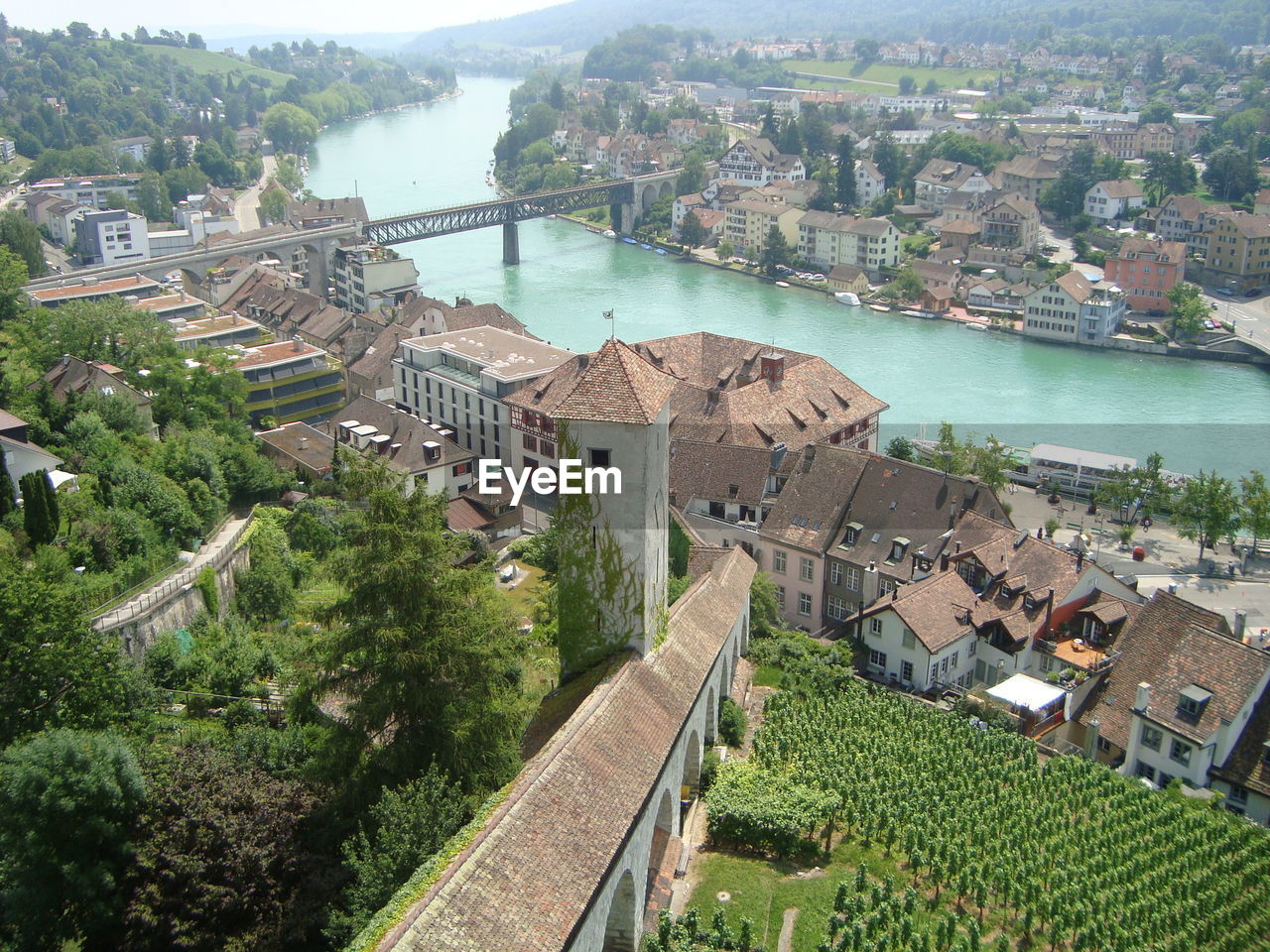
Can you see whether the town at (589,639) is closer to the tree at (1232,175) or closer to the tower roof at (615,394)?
the tower roof at (615,394)

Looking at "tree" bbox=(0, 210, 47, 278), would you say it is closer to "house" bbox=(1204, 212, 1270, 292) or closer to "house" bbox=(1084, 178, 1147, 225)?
"house" bbox=(1204, 212, 1270, 292)

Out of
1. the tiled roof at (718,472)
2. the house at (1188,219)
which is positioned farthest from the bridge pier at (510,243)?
the tiled roof at (718,472)

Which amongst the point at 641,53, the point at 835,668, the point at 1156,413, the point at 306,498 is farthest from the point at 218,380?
the point at 641,53

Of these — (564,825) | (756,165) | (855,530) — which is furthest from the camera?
(756,165)

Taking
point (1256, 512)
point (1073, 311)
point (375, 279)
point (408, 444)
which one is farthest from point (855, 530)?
point (1073, 311)

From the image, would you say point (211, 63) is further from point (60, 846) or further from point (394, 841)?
point (394, 841)

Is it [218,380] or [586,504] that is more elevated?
[586,504]

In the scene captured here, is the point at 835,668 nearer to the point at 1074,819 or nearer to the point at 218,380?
the point at 1074,819
